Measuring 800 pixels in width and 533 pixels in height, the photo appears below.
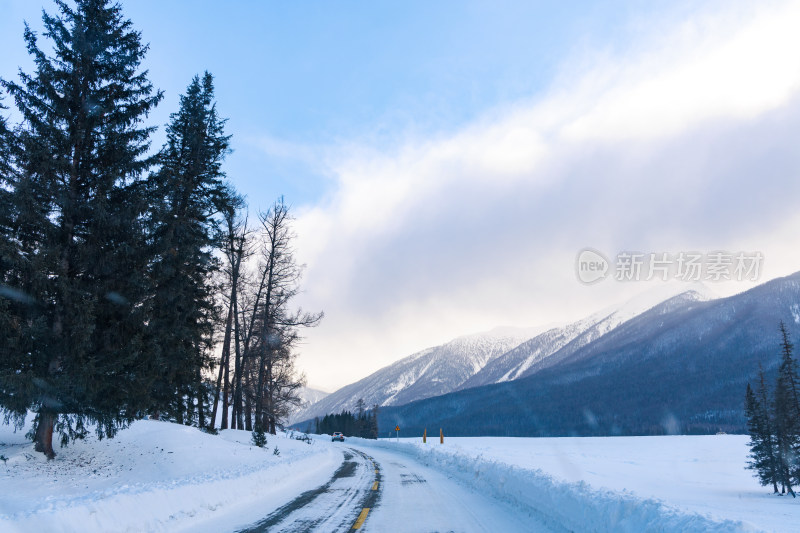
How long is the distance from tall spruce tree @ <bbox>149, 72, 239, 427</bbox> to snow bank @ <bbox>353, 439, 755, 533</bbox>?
1005 centimetres

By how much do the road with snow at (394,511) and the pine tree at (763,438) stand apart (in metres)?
50.8

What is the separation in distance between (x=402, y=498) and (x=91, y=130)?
13664mm

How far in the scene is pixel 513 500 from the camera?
32.2ft

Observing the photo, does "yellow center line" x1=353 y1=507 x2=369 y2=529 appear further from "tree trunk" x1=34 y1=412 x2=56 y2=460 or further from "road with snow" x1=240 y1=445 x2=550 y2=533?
"tree trunk" x1=34 y1=412 x2=56 y2=460

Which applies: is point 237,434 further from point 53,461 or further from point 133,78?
point 133,78

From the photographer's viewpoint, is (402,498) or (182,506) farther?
(402,498)

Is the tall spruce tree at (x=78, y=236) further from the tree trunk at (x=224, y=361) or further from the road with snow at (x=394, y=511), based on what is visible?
the tree trunk at (x=224, y=361)

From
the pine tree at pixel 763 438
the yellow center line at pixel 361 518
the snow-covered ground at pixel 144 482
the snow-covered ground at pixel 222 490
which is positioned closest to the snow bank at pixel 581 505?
the snow-covered ground at pixel 222 490

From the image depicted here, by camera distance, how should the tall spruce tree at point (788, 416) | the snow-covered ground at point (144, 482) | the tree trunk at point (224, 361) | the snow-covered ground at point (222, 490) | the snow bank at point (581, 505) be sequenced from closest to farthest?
the snow bank at point (581, 505) → the snow-covered ground at point (222, 490) → the snow-covered ground at point (144, 482) → the tree trunk at point (224, 361) → the tall spruce tree at point (788, 416)

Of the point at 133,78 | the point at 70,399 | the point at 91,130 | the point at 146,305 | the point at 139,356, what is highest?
the point at 133,78

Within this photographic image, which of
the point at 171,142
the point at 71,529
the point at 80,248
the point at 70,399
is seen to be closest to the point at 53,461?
the point at 70,399

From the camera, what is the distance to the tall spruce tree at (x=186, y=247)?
49.0 ft

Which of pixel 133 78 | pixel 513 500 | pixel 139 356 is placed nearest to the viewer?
pixel 513 500

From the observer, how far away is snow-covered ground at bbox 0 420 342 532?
654 cm
